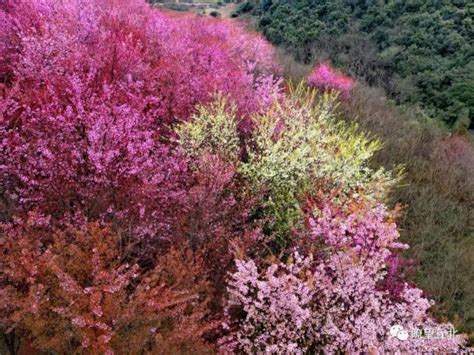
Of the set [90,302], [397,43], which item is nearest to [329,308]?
[90,302]

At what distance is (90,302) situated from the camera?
1018 cm

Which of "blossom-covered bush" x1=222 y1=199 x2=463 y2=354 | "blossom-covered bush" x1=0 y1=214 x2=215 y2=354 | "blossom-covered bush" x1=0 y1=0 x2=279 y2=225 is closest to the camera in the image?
"blossom-covered bush" x1=0 y1=214 x2=215 y2=354

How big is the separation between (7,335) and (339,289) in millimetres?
8876

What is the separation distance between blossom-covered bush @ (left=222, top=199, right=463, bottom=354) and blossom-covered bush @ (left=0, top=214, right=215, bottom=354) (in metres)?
1.42

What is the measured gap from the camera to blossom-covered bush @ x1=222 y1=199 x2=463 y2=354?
12039 mm

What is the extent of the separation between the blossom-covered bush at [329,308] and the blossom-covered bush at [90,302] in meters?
1.42

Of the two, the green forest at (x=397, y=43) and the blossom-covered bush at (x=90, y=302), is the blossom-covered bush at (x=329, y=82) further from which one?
the blossom-covered bush at (x=90, y=302)

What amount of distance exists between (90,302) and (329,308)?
237 inches

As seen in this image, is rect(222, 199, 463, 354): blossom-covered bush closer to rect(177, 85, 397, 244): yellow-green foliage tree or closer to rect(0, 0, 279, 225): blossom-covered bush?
rect(177, 85, 397, 244): yellow-green foliage tree

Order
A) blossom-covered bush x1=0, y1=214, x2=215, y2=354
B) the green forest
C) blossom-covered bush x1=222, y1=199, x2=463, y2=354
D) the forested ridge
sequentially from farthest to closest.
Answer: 1. the green forest
2. blossom-covered bush x1=222, y1=199, x2=463, y2=354
3. the forested ridge
4. blossom-covered bush x1=0, y1=214, x2=215, y2=354

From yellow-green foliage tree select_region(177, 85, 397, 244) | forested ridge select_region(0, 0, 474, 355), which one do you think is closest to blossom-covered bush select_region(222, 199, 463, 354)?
forested ridge select_region(0, 0, 474, 355)

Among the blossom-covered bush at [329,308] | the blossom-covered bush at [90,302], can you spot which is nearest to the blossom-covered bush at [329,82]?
the blossom-covered bush at [329,308]

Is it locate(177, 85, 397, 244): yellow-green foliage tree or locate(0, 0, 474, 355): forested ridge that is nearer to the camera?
locate(0, 0, 474, 355): forested ridge

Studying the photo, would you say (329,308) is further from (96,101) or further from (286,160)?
(96,101)
